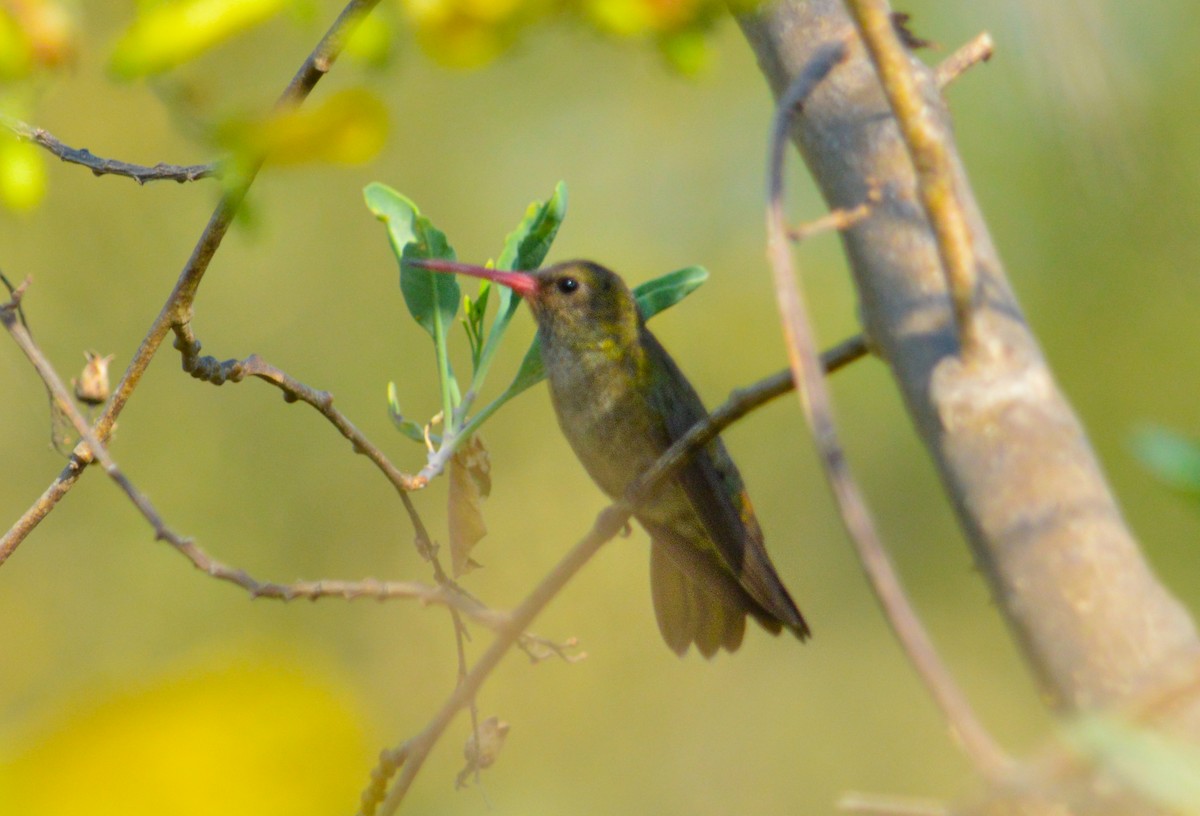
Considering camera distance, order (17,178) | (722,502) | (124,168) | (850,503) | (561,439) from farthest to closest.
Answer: (561,439) < (722,502) < (124,168) < (17,178) < (850,503)

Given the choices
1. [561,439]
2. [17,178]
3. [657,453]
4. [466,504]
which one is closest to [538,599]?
[17,178]

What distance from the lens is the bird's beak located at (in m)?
2.42

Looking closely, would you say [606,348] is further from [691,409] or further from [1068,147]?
[1068,147]

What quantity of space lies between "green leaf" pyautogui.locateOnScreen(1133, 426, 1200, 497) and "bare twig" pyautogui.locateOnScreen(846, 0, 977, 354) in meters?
0.21

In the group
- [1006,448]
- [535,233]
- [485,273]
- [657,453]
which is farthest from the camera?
[657,453]

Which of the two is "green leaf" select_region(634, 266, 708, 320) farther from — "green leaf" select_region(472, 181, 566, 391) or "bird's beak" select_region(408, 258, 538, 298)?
"bird's beak" select_region(408, 258, 538, 298)

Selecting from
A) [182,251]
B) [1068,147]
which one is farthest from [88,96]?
[1068,147]

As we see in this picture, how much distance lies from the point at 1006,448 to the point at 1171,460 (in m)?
0.16

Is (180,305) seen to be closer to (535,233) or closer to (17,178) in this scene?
(17,178)

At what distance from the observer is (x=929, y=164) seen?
1.08 metres

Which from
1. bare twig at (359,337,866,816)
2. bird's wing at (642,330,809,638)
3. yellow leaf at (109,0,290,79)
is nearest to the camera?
yellow leaf at (109,0,290,79)

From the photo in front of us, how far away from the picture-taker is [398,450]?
280 inches

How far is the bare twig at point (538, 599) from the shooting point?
1.37 metres

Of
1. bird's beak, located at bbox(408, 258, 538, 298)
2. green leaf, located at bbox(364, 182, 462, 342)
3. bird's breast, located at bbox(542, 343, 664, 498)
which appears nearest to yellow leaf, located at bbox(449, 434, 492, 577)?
green leaf, located at bbox(364, 182, 462, 342)
